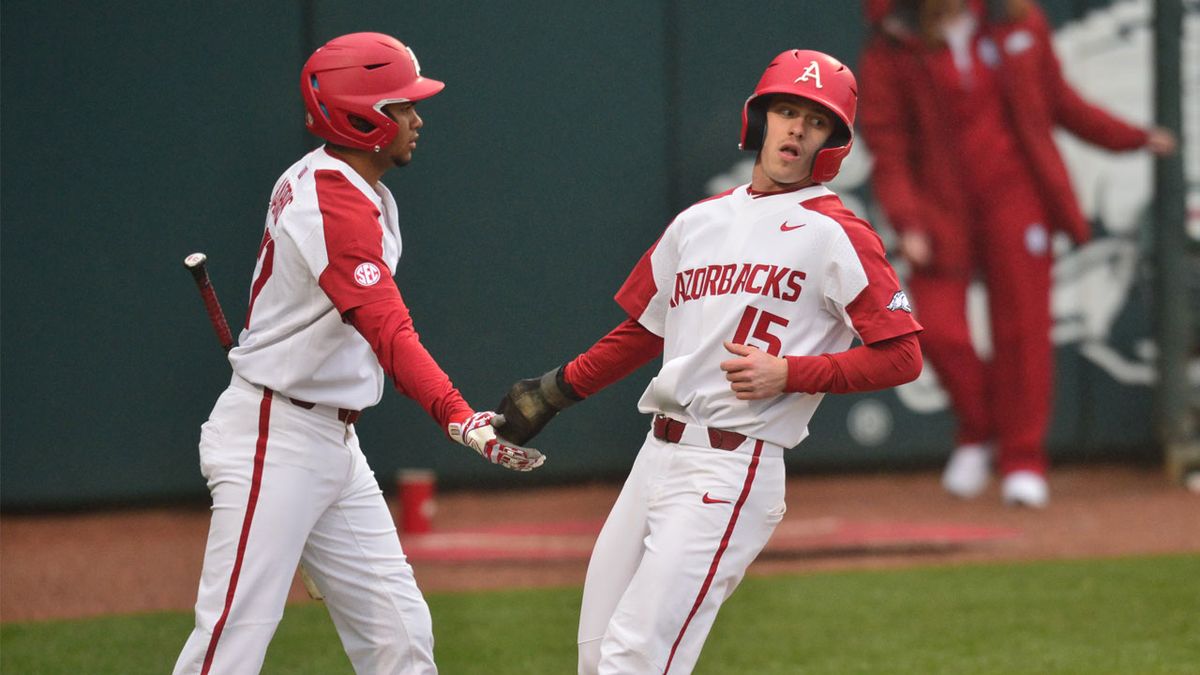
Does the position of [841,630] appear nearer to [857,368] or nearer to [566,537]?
[566,537]

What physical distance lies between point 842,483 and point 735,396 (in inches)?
282

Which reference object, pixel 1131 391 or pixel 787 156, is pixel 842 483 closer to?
pixel 1131 391

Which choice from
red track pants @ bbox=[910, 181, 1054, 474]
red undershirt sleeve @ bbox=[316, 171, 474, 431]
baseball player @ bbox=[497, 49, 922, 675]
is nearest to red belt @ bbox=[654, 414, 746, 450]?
→ baseball player @ bbox=[497, 49, 922, 675]

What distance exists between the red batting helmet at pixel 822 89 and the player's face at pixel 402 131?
35.5 inches

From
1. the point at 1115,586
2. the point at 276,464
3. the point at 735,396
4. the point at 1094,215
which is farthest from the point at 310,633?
the point at 1094,215

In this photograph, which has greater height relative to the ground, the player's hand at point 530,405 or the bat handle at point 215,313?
the bat handle at point 215,313

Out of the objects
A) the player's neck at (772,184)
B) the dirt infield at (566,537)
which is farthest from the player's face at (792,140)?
the dirt infield at (566,537)

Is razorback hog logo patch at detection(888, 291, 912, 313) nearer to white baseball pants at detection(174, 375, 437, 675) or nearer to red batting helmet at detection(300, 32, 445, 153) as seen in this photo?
red batting helmet at detection(300, 32, 445, 153)

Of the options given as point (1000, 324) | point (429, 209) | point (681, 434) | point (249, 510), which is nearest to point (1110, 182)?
point (1000, 324)

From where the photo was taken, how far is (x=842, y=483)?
35.1 feet

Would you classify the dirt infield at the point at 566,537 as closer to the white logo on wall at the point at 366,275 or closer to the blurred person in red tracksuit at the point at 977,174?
the blurred person in red tracksuit at the point at 977,174

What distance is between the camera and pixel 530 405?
13.2ft

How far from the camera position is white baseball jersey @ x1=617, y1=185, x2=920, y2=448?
370 centimetres

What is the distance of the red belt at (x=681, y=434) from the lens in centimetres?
372
